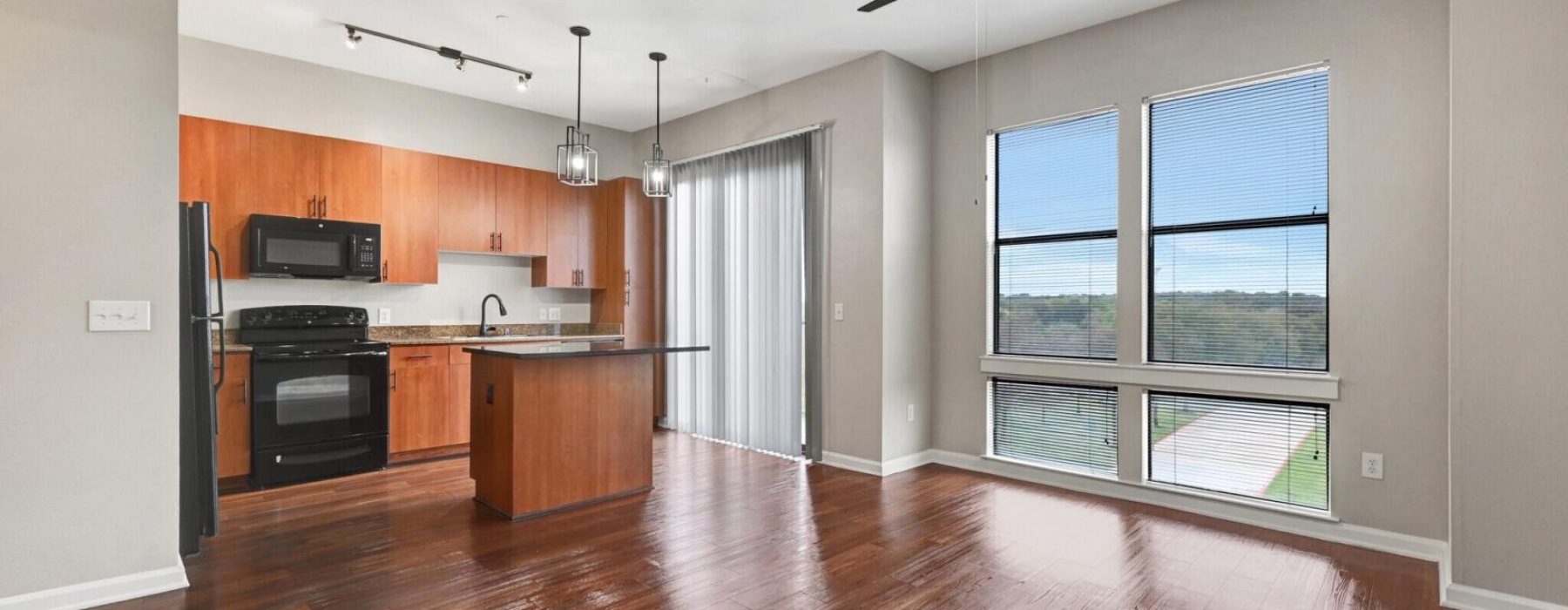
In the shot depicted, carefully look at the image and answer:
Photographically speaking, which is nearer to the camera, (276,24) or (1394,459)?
(1394,459)

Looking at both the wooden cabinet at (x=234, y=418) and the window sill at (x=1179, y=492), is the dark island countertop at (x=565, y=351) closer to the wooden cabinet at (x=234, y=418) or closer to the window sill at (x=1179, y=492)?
the wooden cabinet at (x=234, y=418)

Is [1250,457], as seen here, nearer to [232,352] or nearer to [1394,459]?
[1394,459]

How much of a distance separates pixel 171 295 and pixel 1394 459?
5.20m

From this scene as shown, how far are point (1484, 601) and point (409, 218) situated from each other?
6113 mm

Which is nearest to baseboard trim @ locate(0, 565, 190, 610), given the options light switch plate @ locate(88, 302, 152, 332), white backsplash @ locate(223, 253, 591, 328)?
light switch plate @ locate(88, 302, 152, 332)

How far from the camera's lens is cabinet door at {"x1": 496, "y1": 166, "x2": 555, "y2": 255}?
18.4ft

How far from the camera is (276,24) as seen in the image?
13.6ft

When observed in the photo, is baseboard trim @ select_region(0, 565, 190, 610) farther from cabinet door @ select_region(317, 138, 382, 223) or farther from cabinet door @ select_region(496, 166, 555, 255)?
cabinet door @ select_region(496, 166, 555, 255)

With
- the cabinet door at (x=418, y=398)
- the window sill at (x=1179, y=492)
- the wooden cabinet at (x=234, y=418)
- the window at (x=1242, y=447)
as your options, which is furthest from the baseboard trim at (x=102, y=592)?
the window at (x=1242, y=447)

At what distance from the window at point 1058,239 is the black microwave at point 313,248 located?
170 inches

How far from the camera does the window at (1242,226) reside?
3.44 m

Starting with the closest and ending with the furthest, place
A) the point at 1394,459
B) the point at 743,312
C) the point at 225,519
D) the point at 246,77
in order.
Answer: the point at 1394,459 < the point at 225,519 < the point at 246,77 < the point at 743,312

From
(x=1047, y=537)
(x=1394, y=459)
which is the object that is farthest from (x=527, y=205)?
(x=1394, y=459)

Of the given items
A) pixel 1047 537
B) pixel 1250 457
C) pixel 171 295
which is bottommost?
pixel 1047 537
